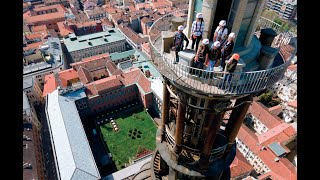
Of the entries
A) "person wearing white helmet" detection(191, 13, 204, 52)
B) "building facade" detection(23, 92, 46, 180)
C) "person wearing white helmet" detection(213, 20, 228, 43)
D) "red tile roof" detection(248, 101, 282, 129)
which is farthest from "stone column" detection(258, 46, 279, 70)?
"red tile roof" detection(248, 101, 282, 129)

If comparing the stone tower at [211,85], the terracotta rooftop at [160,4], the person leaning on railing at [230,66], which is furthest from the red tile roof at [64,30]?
the person leaning on railing at [230,66]

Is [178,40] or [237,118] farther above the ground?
[178,40]

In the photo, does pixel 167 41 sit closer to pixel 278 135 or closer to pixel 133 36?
pixel 278 135

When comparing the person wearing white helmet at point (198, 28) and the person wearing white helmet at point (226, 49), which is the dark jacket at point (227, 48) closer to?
the person wearing white helmet at point (226, 49)

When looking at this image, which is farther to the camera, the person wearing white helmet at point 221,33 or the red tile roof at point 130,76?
the red tile roof at point 130,76

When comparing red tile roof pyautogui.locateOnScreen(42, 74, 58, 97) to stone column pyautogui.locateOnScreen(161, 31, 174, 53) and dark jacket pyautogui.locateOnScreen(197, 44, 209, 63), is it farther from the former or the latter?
dark jacket pyautogui.locateOnScreen(197, 44, 209, 63)

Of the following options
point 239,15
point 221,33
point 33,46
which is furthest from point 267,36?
point 33,46
